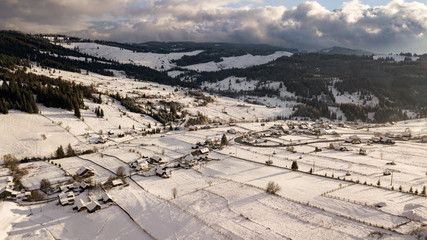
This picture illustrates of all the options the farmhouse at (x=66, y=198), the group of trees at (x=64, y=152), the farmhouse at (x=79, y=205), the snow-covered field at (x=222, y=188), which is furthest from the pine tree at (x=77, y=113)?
the farmhouse at (x=79, y=205)

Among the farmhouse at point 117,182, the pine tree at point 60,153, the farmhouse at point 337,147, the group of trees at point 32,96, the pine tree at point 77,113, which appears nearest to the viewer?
the farmhouse at point 117,182

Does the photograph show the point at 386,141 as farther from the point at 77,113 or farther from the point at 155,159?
the point at 77,113

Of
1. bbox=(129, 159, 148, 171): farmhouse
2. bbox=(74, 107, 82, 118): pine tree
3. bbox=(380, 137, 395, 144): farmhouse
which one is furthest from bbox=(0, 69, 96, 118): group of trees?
bbox=(380, 137, 395, 144): farmhouse

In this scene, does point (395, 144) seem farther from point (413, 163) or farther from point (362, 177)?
point (362, 177)

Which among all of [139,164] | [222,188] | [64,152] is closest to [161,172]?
[139,164]

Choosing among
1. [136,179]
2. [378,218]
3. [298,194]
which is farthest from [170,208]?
[378,218]

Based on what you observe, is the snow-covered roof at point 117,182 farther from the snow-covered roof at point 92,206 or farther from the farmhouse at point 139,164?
the snow-covered roof at point 92,206

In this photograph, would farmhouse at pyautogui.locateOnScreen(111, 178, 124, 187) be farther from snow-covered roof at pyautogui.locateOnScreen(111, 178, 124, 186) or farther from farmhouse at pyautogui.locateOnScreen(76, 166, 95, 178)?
farmhouse at pyautogui.locateOnScreen(76, 166, 95, 178)

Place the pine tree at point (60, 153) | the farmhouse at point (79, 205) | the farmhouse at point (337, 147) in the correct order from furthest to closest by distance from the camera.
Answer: the farmhouse at point (337, 147), the pine tree at point (60, 153), the farmhouse at point (79, 205)
